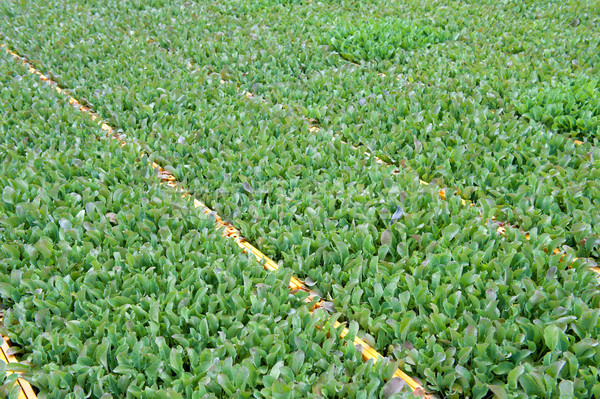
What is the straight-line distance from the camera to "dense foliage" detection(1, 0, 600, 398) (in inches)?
81.7

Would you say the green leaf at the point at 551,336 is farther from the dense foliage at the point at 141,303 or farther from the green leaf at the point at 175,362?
the green leaf at the point at 175,362

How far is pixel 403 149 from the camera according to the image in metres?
3.35

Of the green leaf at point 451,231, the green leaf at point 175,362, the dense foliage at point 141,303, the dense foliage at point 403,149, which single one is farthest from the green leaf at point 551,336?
the green leaf at point 175,362

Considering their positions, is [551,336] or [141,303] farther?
[141,303]

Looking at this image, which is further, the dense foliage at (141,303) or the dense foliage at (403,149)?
the dense foliage at (403,149)

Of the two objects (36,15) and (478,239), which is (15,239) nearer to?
(478,239)

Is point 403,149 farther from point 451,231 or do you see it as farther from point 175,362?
point 175,362

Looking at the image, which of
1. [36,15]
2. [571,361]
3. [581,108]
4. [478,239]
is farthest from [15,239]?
[36,15]

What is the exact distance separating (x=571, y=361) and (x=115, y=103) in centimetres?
335

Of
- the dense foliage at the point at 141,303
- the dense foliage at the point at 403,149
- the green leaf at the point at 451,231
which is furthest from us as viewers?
the green leaf at the point at 451,231

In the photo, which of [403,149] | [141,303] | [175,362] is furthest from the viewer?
[403,149]

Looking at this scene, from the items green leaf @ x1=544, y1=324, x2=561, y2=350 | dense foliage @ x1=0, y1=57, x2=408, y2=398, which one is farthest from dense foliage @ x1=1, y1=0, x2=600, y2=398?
dense foliage @ x1=0, y1=57, x2=408, y2=398

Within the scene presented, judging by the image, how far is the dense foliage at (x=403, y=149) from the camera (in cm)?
207

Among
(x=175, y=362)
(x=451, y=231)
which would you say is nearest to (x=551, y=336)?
(x=451, y=231)
